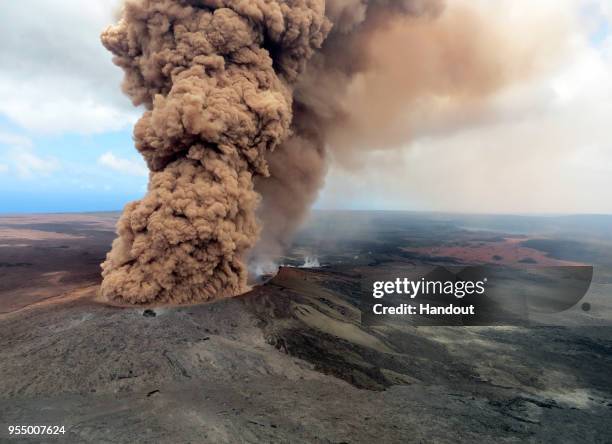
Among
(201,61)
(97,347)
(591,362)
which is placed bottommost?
(591,362)

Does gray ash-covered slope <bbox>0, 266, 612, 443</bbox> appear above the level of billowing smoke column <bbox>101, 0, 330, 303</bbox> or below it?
below

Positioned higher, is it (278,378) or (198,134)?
(198,134)

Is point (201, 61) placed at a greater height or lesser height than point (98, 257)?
greater

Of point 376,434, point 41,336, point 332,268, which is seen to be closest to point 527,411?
point 376,434

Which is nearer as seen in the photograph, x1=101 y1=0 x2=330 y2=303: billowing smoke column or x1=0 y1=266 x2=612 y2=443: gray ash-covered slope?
x1=0 y1=266 x2=612 y2=443: gray ash-covered slope

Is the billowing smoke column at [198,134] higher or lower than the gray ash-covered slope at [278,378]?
higher

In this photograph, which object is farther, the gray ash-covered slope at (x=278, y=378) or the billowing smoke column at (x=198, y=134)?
the billowing smoke column at (x=198, y=134)

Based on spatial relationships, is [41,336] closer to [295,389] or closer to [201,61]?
[295,389]

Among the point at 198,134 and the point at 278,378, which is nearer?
the point at 278,378
